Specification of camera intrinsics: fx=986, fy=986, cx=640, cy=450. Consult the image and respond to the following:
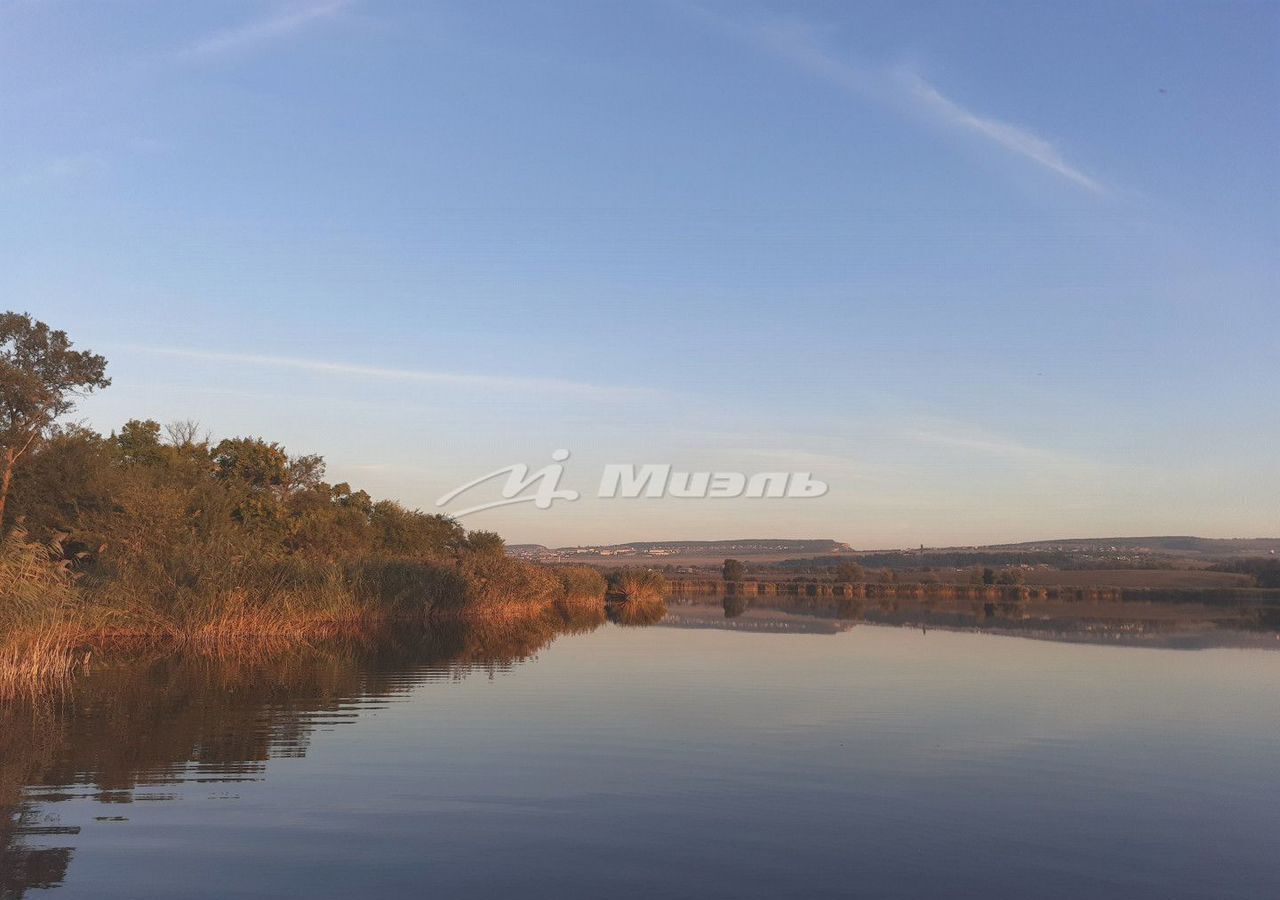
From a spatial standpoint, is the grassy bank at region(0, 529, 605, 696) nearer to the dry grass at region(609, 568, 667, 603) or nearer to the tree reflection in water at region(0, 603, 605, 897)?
the tree reflection in water at region(0, 603, 605, 897)

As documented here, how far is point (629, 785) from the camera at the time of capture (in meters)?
9.14

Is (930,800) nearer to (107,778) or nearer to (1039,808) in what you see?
(1039,808)

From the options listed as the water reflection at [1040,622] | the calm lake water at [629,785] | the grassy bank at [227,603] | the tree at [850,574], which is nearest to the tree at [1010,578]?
the tree at [850,574]

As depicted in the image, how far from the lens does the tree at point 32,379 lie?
103ft

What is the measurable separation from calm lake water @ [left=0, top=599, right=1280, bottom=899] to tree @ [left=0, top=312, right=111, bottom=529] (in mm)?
17771

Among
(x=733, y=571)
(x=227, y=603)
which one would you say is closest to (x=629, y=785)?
(x=227, y=603)

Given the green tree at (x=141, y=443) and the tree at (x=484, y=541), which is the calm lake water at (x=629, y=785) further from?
the tree at (x=484, y=541)

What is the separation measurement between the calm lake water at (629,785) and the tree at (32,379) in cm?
1777

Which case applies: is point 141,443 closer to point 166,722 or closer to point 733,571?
point 166,722

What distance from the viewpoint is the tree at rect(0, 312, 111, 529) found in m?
31.3

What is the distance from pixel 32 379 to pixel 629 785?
31.8 meters

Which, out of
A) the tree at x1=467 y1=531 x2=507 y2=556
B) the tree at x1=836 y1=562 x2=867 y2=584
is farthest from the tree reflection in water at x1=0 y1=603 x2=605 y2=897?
the tree at x1=836 y1=562 x2=867 y2=584

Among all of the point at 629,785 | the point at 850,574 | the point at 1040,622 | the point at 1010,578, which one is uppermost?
the point at 629,785

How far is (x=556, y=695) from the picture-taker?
→ 15289 millimetres
